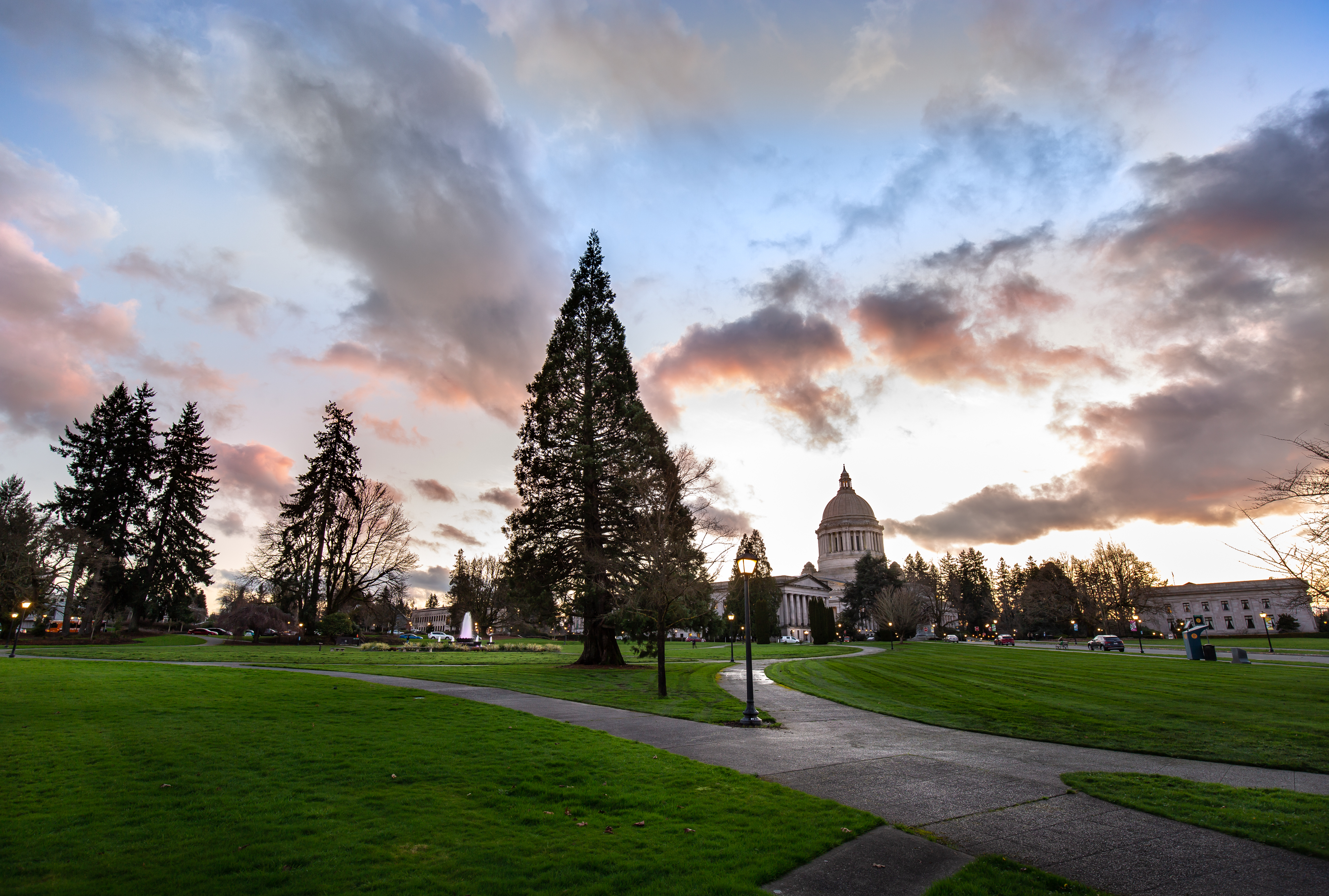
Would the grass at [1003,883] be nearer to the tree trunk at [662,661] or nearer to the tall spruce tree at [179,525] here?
the tree trunk at [662,661]

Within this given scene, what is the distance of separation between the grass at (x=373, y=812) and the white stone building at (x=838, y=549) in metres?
121

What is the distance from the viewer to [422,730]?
1224cm

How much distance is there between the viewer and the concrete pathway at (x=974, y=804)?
18.7 feet

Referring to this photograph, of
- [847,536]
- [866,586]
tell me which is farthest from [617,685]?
[847,536]

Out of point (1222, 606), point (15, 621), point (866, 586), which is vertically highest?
point (866, 586)

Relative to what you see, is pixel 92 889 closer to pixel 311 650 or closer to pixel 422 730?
pixel 422 730

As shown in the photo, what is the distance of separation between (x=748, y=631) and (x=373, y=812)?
10.8 metres

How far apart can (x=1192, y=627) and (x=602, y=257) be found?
152 ft

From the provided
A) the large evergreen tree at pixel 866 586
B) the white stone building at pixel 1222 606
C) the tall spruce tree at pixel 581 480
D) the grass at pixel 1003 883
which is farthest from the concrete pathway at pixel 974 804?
the white stone building at pixel 1222 606

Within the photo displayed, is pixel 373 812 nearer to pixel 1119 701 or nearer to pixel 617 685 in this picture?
pixel 617 685

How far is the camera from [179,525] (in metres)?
60.8

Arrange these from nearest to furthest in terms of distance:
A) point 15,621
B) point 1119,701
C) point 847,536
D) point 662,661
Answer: point 1119,701, point 662,661, point 15,621, point 847,536

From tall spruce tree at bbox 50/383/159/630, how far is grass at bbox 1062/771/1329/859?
69.6m

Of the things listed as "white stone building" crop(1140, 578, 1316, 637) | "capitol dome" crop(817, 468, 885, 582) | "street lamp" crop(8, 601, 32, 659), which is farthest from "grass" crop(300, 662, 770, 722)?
"capitol dome" crop(817, 468, 885, 582)
